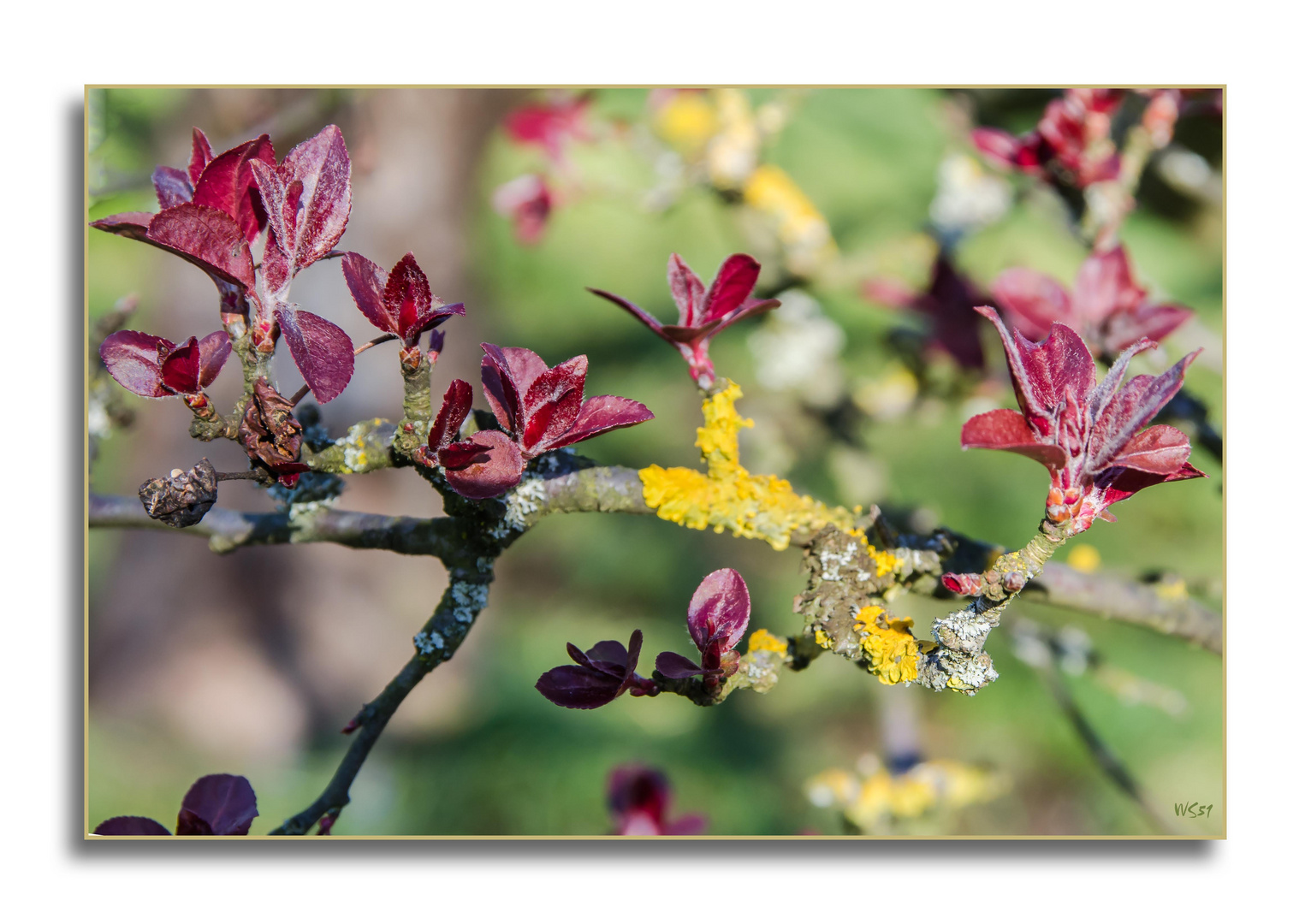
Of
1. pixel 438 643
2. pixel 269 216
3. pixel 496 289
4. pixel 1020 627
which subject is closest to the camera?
pixel 269 216

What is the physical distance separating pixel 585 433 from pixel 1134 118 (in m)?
0.70

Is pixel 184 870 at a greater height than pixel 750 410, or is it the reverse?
pixel 750 410

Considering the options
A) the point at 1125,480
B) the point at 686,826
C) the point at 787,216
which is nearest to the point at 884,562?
the point at 1125,480

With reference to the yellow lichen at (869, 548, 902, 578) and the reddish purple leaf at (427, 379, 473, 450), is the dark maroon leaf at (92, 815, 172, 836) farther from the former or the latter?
the yellow lichen at (869, 548, 902, 578)

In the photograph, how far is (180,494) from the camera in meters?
0.35

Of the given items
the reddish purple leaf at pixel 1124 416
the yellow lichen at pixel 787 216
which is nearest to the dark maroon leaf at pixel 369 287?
the reddish purple leaf at pixel 1124 416

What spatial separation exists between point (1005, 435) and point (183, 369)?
0.38 m

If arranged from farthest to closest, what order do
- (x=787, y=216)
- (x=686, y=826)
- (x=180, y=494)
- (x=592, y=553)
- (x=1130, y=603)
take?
(x=592, y=553) → (x=787, y=216) → (x=686, y=826) → (x=1130, y=603) → (x=180, y=494)

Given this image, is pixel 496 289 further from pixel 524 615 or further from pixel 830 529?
pixel 830 529

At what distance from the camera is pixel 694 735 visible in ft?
4.57

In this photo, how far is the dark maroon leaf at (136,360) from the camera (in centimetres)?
38

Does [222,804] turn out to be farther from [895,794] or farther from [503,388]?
[895,794]

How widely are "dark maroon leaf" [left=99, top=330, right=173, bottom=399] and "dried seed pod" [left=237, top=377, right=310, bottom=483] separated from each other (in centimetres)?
4
